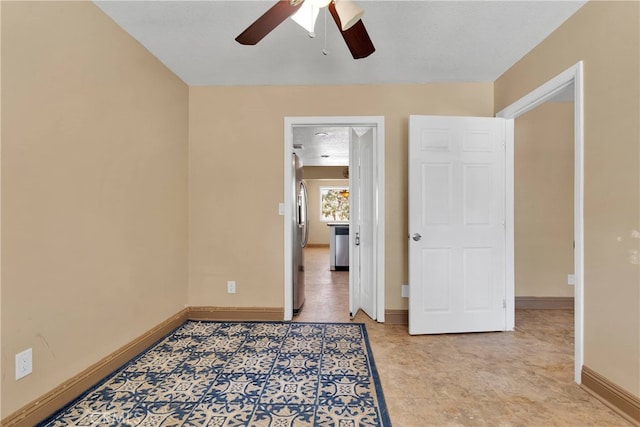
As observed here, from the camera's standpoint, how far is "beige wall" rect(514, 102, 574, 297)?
142 inches

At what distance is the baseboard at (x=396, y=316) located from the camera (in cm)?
323

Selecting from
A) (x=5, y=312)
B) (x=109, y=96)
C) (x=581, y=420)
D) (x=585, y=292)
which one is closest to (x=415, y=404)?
(x=581, y=420)

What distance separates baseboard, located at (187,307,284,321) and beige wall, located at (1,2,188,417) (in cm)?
50

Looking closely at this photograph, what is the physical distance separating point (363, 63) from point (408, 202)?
136cm

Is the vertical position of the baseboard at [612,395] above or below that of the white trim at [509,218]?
below

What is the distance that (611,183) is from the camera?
Result: 1840 mm

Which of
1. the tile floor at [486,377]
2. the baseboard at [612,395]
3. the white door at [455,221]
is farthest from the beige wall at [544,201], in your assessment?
the baseboard at [612,395]

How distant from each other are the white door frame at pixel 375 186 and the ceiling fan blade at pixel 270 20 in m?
1.61

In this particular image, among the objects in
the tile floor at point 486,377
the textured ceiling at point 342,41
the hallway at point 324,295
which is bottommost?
the hallway at point 324,295

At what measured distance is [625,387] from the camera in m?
1.73

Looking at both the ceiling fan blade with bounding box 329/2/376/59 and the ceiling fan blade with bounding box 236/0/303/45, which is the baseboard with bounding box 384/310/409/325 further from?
the ceiling fan blade with bounding box 236/0/303/45

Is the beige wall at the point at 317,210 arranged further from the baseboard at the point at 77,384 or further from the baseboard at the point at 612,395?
the baseboard at the point at 612,395

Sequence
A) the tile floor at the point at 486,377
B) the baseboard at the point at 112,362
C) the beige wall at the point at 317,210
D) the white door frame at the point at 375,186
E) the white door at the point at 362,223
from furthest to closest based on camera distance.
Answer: the beige wall at the point at 317,210 → the white door at the point at 362,223 → the white door frame at the point at 375,186 → the tile floor at the point at 486,377 → the baseboard at the point at 112,362

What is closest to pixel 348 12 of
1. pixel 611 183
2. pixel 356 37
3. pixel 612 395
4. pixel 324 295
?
pixel 356 37
